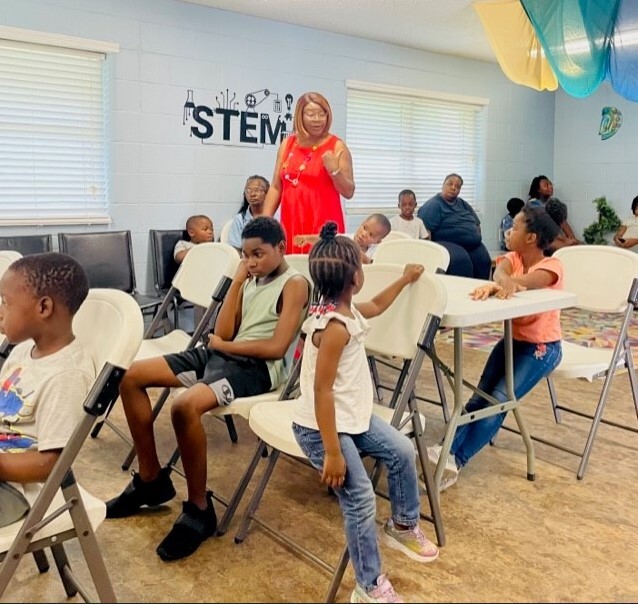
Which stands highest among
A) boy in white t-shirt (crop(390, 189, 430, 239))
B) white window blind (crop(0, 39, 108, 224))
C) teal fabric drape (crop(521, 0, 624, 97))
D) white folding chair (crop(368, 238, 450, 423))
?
teal fabric drape (crop(521, 0, 624, 97))

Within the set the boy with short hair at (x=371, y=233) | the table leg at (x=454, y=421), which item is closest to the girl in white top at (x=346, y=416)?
the table leg at (x=454, y=421)

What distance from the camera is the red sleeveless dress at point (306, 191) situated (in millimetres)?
3084

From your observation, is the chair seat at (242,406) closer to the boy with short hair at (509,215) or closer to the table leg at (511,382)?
the table leg at (511,382)

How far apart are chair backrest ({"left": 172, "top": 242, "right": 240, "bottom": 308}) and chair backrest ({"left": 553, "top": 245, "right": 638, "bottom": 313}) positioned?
54.5 inches

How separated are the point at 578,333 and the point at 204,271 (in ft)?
11.6

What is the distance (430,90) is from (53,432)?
580 cm

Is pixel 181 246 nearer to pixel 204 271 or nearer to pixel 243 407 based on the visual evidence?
pixel 204 271

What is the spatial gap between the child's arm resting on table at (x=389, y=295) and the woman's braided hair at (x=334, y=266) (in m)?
0.37

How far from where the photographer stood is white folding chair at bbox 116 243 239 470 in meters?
2.50

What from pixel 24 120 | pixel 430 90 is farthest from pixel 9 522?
pixel 430 90

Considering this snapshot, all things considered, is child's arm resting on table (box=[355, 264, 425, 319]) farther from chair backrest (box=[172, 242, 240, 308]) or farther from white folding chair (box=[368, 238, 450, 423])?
white folding chair (box=[368, 238, 450, 423])

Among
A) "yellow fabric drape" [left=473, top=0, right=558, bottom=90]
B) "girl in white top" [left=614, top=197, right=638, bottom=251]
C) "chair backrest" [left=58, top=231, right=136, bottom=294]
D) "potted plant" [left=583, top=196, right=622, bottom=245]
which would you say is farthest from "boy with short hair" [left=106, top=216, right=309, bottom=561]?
"potted plant" [left=583, top=196, right=622, bottom=245]

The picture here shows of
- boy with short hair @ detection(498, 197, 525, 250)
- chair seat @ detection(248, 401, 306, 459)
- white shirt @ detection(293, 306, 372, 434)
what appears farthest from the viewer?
boy with short hair @ detection(498, 197, 525, 250)

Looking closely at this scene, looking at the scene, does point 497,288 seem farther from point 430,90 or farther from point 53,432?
point 430,90
